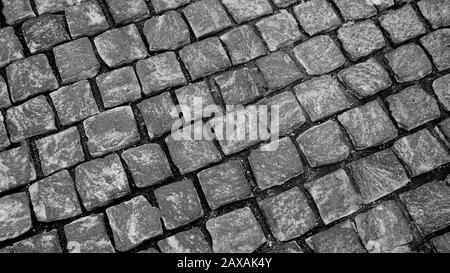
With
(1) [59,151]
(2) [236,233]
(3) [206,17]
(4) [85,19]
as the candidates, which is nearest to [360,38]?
(3) [206,17]

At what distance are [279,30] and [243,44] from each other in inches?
10.7

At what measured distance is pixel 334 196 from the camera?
223cm

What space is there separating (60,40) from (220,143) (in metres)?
1.27

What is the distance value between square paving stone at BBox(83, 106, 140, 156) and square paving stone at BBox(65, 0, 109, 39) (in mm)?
610

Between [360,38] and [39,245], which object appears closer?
[39,245]

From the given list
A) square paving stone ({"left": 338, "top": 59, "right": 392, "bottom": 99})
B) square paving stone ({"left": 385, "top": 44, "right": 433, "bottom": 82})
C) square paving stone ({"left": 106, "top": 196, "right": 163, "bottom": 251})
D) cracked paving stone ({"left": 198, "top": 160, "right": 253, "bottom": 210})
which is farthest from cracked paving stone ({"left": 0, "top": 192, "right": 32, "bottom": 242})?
square paving stone ({"left": 385, "top": 44, "right": 433, "bottom": 82})

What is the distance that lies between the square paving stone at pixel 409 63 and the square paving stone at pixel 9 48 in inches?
94.8

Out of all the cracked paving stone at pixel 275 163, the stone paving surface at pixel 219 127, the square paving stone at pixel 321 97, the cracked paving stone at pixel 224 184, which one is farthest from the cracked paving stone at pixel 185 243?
the square paving stone at pixel 321 97

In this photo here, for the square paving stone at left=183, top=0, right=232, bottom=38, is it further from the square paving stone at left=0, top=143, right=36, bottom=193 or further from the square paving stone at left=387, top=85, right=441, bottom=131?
the square paving stone at left=0, top=143, right=36, bottom=193

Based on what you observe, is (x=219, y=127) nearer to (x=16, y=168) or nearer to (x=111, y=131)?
(x=111, y=131)

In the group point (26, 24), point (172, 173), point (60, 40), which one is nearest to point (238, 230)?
point (172, 173)

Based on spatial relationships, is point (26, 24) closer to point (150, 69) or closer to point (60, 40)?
point (60, 40)

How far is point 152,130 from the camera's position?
91.2 inches

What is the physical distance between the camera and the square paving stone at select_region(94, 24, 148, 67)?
2471mm
